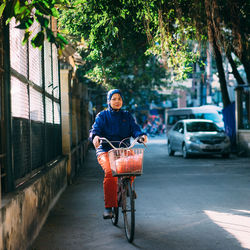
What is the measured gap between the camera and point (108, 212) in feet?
20.9

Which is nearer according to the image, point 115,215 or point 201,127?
point 115,215

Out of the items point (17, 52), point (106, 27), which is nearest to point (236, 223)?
point (17, 52)

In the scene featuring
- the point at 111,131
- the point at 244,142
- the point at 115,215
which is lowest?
the point at 115,215

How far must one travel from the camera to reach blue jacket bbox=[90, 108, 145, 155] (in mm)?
6289

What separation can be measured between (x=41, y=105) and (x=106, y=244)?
3110 millimetres

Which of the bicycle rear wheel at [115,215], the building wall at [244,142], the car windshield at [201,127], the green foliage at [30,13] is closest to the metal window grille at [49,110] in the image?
the bicycle rear wheel at [115,215]

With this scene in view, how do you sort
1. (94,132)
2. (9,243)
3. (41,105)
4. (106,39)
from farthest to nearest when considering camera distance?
(106,39) → (41,105) → (94,132) → (9,243)

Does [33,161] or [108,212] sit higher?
[33,161]

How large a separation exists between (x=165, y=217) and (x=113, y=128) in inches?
64.4

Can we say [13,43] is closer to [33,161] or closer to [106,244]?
[33,161]

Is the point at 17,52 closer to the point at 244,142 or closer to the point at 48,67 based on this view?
the point at 48,67

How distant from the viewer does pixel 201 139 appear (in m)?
18.3

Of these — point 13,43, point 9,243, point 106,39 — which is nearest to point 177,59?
point 106,39

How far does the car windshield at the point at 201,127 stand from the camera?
63.9 ft
